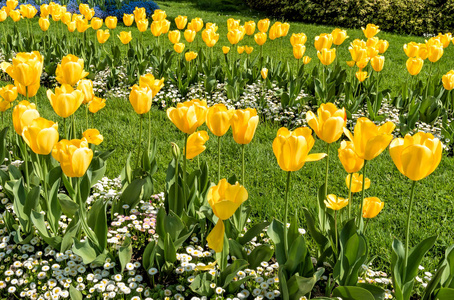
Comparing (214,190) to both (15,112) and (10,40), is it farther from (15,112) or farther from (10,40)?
(10,40)

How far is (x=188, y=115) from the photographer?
1962mm

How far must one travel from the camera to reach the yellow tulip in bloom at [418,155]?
155 centimetres

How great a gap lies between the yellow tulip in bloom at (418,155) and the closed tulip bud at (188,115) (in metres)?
0.84

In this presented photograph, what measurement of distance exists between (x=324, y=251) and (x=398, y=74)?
201 inches

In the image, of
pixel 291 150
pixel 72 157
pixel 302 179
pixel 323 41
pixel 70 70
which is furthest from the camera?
pixel 323 41

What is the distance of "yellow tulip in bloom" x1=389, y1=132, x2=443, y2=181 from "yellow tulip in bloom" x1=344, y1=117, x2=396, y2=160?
0.06m

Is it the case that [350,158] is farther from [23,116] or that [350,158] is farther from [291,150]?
[23,116]

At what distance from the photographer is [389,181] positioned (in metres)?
3.49

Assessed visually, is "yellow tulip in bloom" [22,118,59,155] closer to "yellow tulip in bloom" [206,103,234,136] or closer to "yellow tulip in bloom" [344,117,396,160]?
"yellow tulip in bloom" [206,103,234,136]

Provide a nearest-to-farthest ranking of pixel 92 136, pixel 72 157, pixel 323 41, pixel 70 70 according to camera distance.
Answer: pixel 72 157 < pixel 92 136 < pixel 70 70 < pixel 323 41

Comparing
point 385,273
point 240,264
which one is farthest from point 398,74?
point 240,264

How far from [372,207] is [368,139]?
1.69 ft

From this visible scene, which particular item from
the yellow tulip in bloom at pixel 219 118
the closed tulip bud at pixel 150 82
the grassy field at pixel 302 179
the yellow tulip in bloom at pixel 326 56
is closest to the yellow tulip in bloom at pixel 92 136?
the closed tulip bud at pixel 150 82

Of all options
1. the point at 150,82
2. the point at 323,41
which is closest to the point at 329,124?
the point at 150,82
